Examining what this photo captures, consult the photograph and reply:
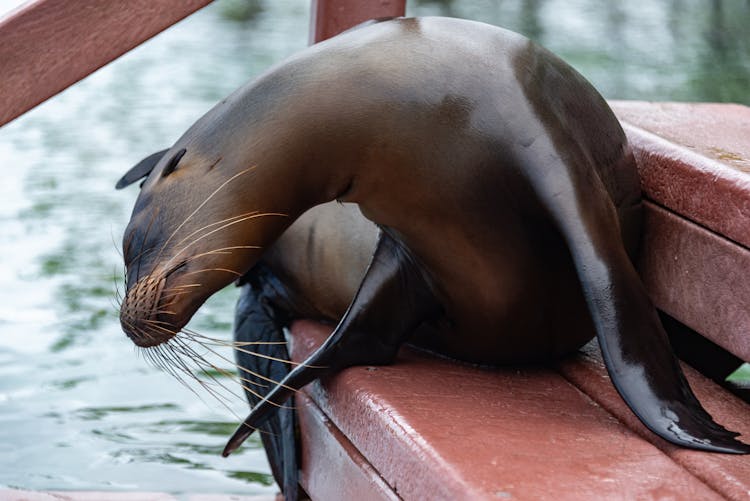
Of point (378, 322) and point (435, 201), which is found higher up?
point (435, 201)

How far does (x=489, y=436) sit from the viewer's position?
1.88 metres

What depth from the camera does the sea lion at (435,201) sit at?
1.94 metres

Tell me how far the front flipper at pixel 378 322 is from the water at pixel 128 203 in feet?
2.19

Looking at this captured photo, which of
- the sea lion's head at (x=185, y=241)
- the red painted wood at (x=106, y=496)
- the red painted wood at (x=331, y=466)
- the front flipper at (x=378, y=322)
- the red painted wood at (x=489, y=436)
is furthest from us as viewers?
the red painted wood at (x=106, y=496)

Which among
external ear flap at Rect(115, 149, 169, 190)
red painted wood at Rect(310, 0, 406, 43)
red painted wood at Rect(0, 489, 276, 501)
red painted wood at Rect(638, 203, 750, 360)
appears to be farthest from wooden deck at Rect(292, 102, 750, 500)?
red painted wood at Rect(310, 0, 406, 43)

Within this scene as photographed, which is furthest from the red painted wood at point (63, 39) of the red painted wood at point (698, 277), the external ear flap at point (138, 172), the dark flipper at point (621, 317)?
the red painted wood at point (698, 277)

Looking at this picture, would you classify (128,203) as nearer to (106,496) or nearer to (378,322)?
(106,496)

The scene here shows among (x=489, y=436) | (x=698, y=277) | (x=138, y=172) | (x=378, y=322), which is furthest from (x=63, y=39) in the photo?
(x=698, y=277)

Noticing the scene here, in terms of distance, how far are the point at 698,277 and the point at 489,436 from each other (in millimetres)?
537

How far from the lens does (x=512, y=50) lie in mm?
2133

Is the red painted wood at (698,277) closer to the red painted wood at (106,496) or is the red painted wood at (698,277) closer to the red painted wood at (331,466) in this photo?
the red painted wood at (331,466)

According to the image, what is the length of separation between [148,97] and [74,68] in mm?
3931

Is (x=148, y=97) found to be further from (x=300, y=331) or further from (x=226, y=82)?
(x=300, y=331)

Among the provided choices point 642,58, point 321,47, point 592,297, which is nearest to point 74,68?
point 321,47
